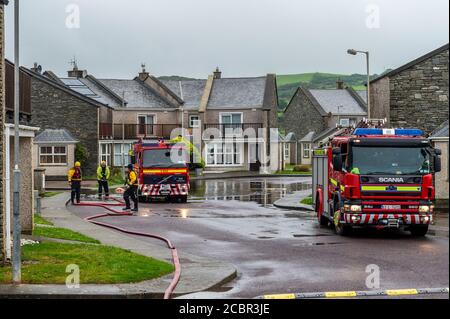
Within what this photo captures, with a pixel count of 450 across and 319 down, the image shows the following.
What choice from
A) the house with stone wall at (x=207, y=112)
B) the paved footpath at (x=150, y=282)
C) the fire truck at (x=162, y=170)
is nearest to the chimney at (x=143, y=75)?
the house with stone wall at (x=207, y=112)

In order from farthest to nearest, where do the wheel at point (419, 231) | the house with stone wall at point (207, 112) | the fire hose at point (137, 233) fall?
the house with stone wall at point (207, 112), the wheel at point (419, 231), the fire hose at point (137, 233)

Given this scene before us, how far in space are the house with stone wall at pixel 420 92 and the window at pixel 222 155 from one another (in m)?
35.0

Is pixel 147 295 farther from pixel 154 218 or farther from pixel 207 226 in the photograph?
pixel 154 218

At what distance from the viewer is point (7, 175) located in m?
14.5

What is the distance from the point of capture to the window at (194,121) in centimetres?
6944

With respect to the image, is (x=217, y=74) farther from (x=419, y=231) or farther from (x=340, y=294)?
(x=340, y=294)

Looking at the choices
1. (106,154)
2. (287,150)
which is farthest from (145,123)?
(287,150)

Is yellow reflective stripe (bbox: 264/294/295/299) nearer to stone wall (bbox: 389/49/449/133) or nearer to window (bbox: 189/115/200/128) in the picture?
stone wall (bbox: 389/49/449/133)

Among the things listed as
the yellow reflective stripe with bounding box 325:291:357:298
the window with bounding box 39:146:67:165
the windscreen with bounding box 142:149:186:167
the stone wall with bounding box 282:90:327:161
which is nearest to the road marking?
the yellow reflective stripe with bounding box 325:291:357:298

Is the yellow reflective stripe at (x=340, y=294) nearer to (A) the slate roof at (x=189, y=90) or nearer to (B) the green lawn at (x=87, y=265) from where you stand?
(B) the green lawn at (x=87, y=265)

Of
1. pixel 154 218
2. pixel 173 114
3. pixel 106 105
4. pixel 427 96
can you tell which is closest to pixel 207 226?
pixel 154 218

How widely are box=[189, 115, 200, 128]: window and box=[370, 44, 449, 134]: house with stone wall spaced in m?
35.6

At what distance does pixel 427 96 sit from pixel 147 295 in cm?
2504

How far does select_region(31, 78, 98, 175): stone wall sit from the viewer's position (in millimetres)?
56312
